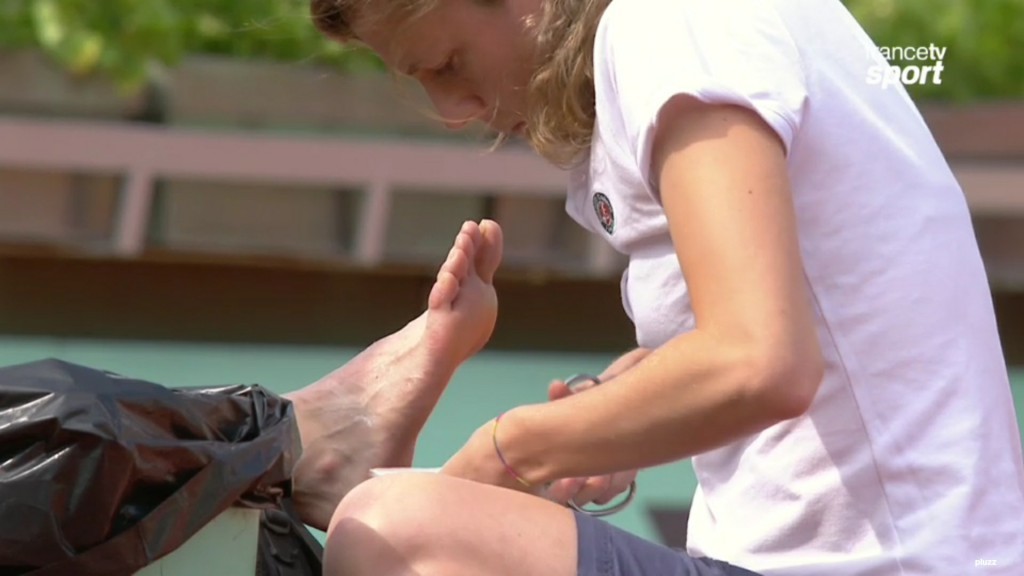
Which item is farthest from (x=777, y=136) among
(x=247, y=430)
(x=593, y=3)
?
(x=247, y=430)

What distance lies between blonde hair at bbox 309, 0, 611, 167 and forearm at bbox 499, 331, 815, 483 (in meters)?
0.31

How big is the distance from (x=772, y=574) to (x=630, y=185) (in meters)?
0.36

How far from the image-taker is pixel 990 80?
19.3ft

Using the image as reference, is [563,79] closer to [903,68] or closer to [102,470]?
[102,470]

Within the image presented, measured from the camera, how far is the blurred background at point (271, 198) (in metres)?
5.19

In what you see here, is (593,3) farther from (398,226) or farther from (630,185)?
(398,226)

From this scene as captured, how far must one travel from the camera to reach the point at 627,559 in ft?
4.64

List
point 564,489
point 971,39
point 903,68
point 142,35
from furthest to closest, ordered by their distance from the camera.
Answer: point 971,39 → point 142,35 → point 903,68 → point 564,489

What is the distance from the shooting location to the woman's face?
1619mm

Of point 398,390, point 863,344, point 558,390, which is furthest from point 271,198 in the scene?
point 863,344

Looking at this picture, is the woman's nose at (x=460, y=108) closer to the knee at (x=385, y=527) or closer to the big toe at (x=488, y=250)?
the big toe at (x=488, y=250)

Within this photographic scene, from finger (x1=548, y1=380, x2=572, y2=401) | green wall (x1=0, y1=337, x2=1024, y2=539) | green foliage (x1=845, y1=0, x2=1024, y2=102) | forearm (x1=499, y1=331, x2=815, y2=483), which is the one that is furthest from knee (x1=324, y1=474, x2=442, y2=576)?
green foliage (x1=845, y1=0, x2=1024, y2=102)

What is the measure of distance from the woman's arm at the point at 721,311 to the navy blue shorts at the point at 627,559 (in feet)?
0.37

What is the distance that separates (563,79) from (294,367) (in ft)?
12.5
